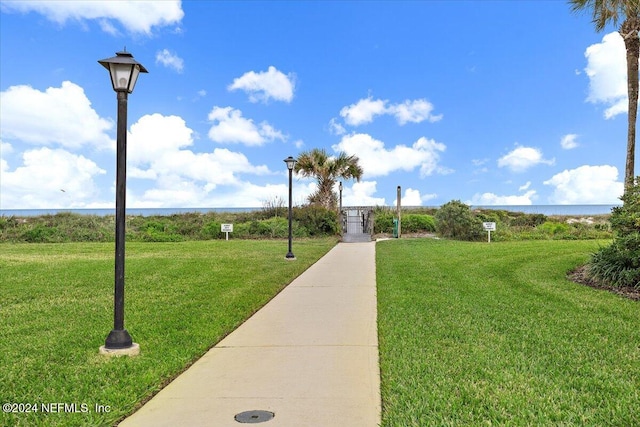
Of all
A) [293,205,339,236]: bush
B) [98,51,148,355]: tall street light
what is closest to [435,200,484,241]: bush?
[293,205,339,236]: bush

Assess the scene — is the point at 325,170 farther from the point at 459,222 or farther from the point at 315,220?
the point at 459,222

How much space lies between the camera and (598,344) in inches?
192

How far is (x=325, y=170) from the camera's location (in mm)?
26297

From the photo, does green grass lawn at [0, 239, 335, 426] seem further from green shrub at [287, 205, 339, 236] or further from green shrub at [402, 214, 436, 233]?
green shrub at [402, 214, 436, 233]

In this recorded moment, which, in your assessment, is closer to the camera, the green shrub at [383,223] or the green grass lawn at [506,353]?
the green grass lawn at [506,353]

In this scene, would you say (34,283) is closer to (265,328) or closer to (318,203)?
(265,328)

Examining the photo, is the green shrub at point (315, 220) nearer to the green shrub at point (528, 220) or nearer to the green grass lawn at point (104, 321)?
the green grass lawn at point (104, 321)

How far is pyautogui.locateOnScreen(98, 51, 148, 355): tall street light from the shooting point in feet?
15.5

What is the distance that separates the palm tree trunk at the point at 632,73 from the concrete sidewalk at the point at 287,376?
767 cm

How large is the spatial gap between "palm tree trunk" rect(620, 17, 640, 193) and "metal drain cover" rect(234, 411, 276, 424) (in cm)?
1033

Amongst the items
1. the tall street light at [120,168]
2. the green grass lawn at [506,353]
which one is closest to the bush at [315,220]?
the green grass lawn at [506,353]

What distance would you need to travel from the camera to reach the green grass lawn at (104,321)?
367 cm

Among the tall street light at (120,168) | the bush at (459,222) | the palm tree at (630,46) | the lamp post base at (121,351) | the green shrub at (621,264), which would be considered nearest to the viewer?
the lamp post base at (121,351)

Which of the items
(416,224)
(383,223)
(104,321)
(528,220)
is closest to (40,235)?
(383,223)
